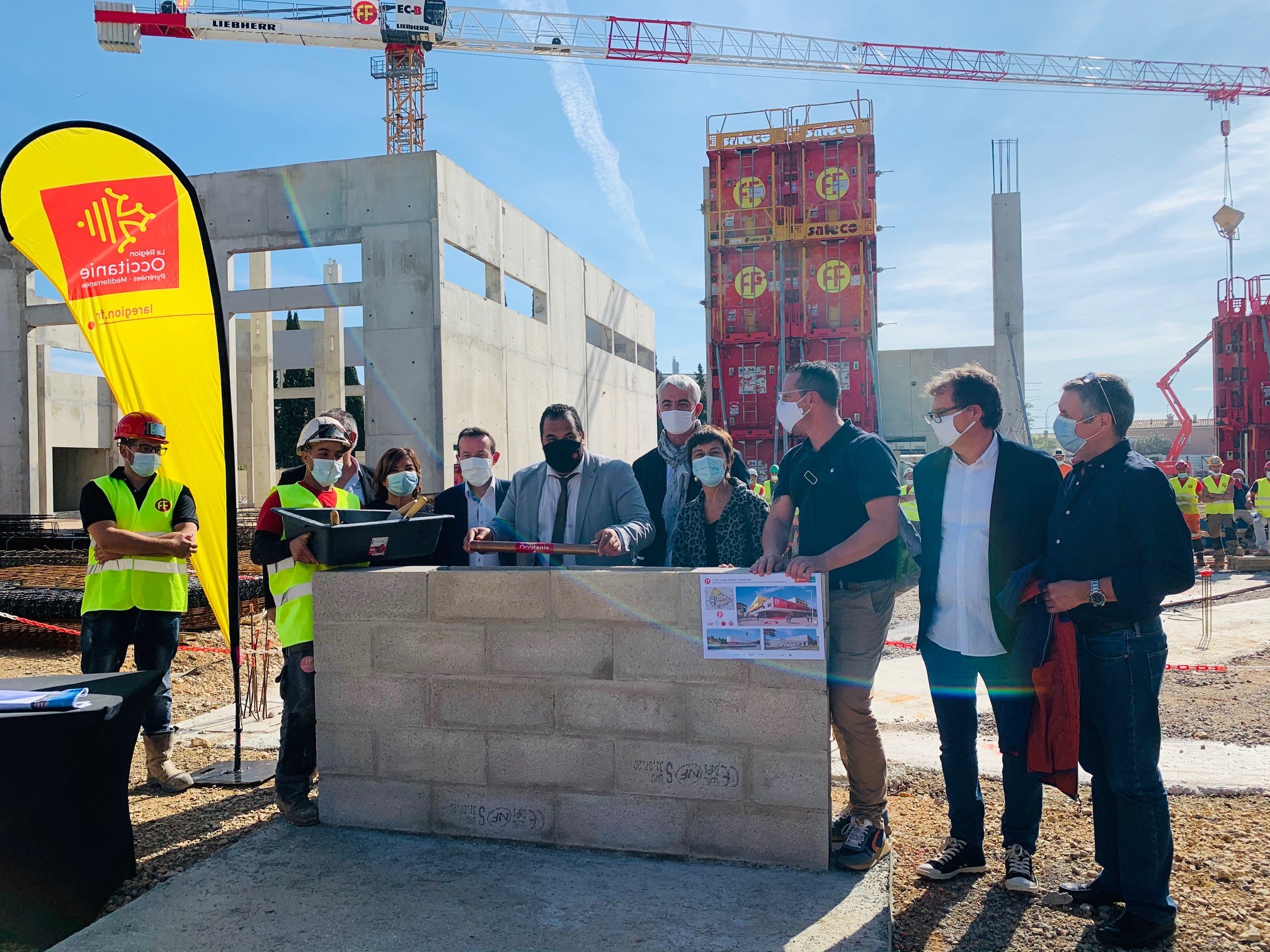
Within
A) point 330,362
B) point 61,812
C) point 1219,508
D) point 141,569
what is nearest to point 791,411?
point 61,812

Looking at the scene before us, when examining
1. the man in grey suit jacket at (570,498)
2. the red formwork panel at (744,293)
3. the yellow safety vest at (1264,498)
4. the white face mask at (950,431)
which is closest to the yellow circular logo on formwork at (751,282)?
the red formwork panel at (744,293)

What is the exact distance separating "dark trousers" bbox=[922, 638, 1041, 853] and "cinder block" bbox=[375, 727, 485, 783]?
181 cm

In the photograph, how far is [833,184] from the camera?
1723 centimetres

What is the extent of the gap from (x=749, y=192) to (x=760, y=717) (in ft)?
52.6

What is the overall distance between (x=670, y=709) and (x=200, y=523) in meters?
3.08

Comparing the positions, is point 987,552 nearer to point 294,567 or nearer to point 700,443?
point 700,443

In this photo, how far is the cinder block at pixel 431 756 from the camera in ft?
11.4

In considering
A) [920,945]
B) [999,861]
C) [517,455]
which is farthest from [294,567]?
[517,455]

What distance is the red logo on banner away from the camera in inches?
191

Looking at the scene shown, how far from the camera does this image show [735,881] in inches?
121

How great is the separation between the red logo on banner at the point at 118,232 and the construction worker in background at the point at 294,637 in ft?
5.71

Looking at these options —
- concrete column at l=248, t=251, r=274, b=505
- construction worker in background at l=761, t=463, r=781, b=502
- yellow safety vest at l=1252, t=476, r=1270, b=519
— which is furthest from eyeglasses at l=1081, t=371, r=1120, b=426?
concrete column at l=248, t=251, r=274, b=505

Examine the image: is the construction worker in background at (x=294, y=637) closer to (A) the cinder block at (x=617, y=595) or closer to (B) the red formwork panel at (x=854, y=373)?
(A) the cinder block at (x=617, y=595)

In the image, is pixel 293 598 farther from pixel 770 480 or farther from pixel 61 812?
pixel 770 480
